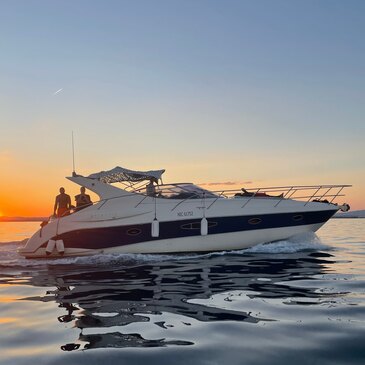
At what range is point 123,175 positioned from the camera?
56.1 feet

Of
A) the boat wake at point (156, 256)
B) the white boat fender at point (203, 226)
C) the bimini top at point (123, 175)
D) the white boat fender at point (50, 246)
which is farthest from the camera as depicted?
the bimini top at point (123, 175)

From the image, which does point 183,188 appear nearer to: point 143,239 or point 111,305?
point 143,239

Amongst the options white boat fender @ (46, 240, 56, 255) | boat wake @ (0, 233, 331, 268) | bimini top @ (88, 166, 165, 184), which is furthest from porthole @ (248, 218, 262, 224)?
white boat fender @ (46, 240, 56, 255)

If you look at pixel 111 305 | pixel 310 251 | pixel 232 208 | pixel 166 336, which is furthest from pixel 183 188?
pixel 166 336

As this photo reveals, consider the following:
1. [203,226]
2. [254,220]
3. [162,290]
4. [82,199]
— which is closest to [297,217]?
[254,220]

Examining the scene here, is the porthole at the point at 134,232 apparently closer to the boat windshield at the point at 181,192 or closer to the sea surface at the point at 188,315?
the boat windshield at the point at 181,192

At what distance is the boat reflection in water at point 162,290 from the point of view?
578 centimetres

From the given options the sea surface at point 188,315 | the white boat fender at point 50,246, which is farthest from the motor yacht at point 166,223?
the sea surface at point 188,315

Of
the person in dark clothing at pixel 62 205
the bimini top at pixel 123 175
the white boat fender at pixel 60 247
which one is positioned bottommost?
the white boat fender at pixel 60 247

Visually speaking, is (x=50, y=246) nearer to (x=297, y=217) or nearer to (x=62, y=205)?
(x=62, y=205)

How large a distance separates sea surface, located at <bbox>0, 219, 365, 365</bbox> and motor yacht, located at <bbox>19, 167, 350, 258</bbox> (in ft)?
11.6

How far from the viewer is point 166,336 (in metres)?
5.14

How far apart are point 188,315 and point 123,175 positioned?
11327 millimetres

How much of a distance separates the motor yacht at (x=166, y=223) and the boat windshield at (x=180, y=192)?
4 centimetres
